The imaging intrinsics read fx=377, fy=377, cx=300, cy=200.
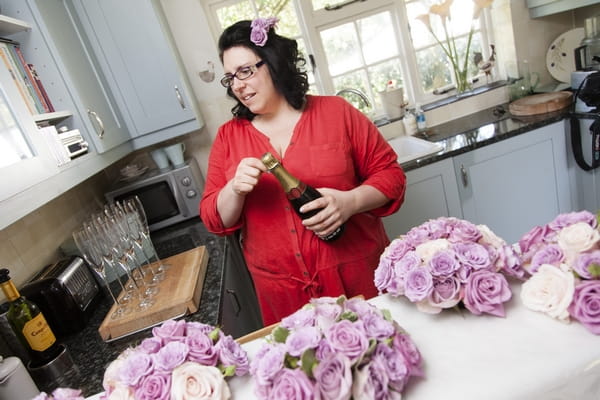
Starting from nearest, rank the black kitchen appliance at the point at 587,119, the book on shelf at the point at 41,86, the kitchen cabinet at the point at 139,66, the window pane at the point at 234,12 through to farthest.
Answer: the book on shelf at the point at 41,86 → the kitchen cabinet at the point at 139,66 → the black kitchen appliance at the point at 587,119 → the window pane at the point at 234,12

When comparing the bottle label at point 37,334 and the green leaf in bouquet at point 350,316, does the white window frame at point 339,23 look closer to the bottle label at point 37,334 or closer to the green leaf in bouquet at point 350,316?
the bottle label at point 37,334

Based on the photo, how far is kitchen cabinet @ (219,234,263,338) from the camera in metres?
1.36

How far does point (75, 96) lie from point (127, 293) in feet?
2.56

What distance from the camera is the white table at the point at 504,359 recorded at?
17.5 inches

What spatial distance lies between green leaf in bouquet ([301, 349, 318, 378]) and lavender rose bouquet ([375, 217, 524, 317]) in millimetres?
192

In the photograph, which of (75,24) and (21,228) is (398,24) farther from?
(21,228)

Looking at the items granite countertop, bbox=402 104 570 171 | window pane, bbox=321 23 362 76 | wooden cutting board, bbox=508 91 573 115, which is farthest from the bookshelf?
wooden cutting board, bbox=508 91 573 115

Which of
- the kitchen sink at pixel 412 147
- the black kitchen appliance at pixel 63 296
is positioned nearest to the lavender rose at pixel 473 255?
the black kitchen appliance at pixel 63 296

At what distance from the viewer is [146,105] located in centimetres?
188

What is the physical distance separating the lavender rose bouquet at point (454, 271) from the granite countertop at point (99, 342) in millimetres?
665

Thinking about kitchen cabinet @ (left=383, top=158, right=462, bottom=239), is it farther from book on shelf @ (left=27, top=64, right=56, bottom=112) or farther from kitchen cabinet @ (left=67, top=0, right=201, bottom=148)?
book on shelf @ (left=27, top=64, right=56, bottom=112)

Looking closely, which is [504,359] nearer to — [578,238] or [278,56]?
[578,238]

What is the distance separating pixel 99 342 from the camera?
113cm

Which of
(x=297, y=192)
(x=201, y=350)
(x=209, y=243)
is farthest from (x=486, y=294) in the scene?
(x=209, y=243)
